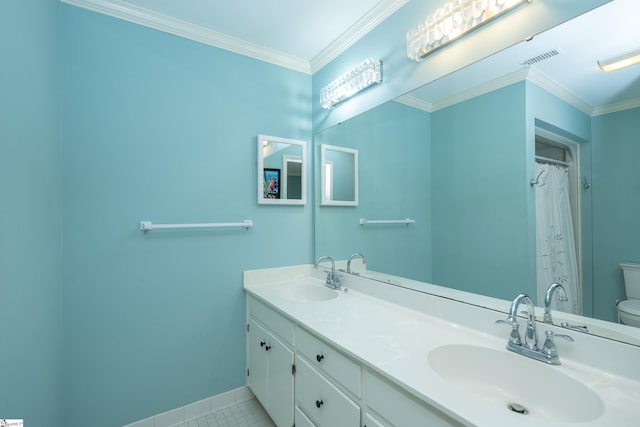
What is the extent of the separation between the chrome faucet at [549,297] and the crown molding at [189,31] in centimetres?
212

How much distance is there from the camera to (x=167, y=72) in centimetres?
176

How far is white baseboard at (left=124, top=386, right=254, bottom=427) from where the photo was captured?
1.70 meters

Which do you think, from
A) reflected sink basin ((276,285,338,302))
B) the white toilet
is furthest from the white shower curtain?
reflected sink basin ((276,285,338,302))

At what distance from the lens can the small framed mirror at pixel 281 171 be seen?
2.04 meters

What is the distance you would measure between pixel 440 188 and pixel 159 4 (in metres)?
1.91

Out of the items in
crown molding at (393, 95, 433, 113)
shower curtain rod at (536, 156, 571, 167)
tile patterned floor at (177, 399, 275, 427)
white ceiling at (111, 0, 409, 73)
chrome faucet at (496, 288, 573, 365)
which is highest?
white ceiling at (111, 0, 409, 73)

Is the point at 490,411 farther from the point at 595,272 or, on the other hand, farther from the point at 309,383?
the point at 309,383

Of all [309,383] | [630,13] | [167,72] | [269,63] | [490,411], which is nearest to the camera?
[490,411]

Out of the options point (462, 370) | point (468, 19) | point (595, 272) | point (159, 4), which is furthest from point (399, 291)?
point (159, 4)

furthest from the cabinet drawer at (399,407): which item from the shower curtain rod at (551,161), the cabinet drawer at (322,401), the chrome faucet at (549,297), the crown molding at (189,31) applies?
the crown molding at (189,31)

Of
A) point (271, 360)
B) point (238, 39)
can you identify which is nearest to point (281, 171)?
point (238, 39)

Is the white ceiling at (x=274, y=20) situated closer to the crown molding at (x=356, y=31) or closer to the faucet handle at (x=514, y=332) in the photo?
the crown molding at (x=356, y=31)

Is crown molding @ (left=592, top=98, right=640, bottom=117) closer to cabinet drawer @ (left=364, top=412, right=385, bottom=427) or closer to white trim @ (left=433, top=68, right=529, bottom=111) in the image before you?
white trim @ (left=433, top=68, right=529, bottom=111)

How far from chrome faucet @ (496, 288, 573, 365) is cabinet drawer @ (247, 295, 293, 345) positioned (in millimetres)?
957
